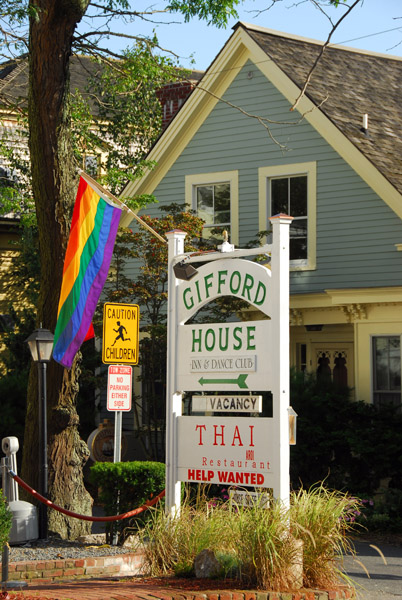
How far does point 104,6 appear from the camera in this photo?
1478 centimetres

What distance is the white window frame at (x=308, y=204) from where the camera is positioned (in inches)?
753

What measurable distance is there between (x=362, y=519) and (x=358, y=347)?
3654 millimetres

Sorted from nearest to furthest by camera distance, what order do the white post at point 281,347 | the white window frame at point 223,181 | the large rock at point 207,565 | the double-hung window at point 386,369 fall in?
the large rock at point 207,565 < the white post at point 281,347 < the double-hung window at point 386,369 < the white window frame at point 223,181

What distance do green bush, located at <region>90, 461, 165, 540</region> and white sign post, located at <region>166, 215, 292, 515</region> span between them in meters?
1.47

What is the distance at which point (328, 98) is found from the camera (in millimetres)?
19344

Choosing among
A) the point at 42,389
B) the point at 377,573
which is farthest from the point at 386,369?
the point at 42,389

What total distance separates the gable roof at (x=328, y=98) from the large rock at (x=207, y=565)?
10117 mm

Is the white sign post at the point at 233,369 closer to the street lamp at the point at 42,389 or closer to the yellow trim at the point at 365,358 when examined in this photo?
the street lamp at the point at 42,389

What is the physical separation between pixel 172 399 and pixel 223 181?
11.0 metres

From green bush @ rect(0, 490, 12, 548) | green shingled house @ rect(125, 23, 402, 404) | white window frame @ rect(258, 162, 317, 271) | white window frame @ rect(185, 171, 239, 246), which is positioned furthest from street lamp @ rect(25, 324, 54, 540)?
white window frame @ rect(185, 171, 239, 246)

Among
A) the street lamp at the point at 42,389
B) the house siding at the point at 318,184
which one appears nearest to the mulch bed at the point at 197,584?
the street lamp at the point at 42,389

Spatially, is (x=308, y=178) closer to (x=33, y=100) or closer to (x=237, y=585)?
(x=33, y=100)

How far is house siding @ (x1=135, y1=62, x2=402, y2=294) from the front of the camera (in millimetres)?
18172

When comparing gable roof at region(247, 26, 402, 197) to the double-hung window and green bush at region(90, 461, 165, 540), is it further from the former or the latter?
green bush at region(90, 461, 165, 540)
